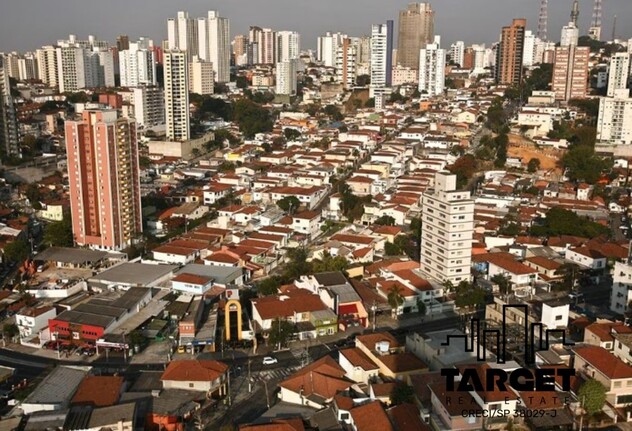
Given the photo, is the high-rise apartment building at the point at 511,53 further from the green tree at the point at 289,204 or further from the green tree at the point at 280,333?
the green tree at the point at 280,333

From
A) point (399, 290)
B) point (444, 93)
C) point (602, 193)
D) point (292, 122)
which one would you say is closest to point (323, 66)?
point (444, 93)

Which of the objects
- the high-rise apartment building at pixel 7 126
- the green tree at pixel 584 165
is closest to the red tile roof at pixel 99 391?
the green tree at pixel 584 165

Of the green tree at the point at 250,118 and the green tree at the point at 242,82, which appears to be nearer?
the green tree at the point at 250,118

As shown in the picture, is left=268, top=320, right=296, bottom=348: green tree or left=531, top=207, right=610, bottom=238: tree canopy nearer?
left=268, top=320, right=296, bottom=348: green tree

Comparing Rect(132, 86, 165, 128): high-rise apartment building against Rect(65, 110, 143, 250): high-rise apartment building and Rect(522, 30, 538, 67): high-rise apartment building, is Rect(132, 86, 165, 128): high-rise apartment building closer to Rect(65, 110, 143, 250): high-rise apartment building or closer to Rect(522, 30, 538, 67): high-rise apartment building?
Rect(65, 110, 143, 250): high-rise apartment building

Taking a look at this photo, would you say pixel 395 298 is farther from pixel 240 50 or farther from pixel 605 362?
pixel 240 50

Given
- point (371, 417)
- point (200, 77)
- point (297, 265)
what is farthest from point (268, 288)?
point (200, 77)

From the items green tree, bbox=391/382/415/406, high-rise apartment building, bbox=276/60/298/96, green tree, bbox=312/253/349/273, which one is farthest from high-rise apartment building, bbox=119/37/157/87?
green tree, bbox=391/382/415/406
